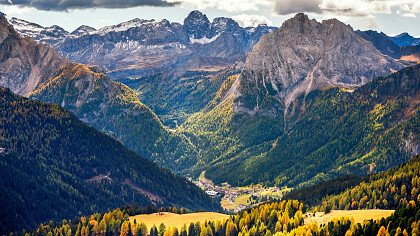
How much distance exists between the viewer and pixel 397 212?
191750mm

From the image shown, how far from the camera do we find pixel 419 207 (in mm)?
189625

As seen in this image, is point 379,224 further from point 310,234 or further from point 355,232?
point 310,234

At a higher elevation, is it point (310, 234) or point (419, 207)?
point (419, 207)

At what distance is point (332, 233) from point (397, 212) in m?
20.8

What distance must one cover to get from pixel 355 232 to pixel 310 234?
15.6m

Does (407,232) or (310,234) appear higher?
(407,232)

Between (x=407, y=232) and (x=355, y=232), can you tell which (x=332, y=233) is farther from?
(x=407, y=232)

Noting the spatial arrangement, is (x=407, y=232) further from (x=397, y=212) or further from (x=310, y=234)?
(x=310, y=234)

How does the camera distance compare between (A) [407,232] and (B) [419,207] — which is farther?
(B) [419,207]

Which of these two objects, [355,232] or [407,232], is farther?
[355,232]

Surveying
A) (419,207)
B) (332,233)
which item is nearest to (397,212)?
(419,207)

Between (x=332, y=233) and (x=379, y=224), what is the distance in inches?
701

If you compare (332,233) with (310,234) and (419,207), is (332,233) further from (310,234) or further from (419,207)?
(419,207)

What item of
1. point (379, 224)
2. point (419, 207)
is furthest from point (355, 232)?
point (419, 207)
